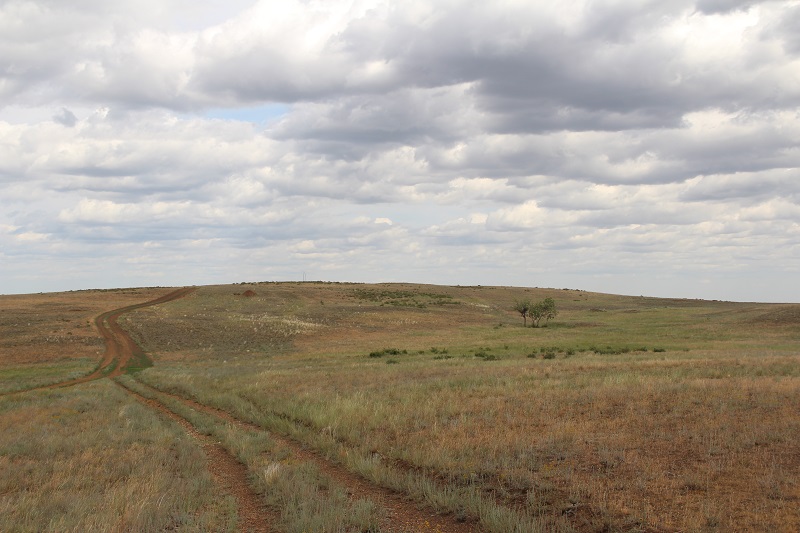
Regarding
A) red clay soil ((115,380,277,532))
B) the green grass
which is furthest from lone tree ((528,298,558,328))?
red clay soil ((115,380,277,532))

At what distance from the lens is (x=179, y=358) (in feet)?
159

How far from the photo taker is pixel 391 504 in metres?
10.3

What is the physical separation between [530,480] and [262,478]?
5.54 m

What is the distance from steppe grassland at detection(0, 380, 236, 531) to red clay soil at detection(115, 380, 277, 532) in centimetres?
26

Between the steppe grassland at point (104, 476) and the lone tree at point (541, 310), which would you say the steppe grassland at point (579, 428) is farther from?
the lone tree at point (541, 310)

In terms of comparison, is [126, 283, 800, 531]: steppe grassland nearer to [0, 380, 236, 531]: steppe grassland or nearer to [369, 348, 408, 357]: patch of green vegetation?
[0, 380, 236, 531]: steppe grassland

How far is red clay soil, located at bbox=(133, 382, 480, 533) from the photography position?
9117 mm

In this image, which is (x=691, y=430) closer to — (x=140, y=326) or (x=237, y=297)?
(x=140, y=326)

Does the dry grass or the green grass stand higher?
the dry grass

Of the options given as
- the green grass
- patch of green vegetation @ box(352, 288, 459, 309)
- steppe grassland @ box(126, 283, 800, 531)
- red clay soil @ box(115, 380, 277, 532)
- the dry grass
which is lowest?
the green grass

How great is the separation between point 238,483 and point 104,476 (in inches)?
112

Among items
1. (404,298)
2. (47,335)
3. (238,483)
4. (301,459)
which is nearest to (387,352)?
(301,459)

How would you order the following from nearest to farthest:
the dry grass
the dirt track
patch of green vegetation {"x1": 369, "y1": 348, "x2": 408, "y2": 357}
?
the dirt track → patch of green vegetation {"x1": 369, "y1": 348, "x2": 408, "y2": 357} → the dry grass

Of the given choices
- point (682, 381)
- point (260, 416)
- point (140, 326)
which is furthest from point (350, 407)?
point (140, 326)
